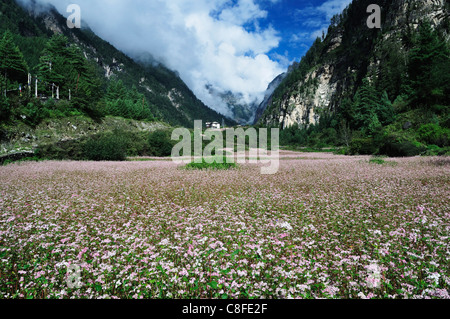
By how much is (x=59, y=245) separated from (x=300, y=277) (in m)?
4.05

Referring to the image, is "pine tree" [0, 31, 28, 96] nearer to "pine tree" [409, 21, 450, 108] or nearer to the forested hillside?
the forested hillside

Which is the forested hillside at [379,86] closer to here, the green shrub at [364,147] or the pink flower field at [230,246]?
the green shrub at [364,147]

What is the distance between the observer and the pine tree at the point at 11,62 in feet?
154

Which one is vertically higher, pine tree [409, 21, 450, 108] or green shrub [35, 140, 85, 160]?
pine tree [409, 21, 450, 108]

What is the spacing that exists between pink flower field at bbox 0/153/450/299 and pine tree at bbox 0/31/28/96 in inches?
2343

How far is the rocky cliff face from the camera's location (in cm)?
8612

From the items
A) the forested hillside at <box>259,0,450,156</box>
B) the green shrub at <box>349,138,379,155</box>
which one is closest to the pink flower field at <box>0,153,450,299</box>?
the forested hillside at <box>259,0,450,156</box>

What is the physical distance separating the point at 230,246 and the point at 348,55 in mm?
165451

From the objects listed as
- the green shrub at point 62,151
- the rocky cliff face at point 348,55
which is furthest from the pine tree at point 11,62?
the rocky cliff face at point 348,55

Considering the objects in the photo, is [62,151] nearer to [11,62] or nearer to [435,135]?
[435,135]

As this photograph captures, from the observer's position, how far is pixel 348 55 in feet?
438

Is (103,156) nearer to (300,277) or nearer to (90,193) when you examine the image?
(90,193)

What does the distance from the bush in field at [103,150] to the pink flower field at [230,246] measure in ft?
58.4

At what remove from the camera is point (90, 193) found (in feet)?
25.8
